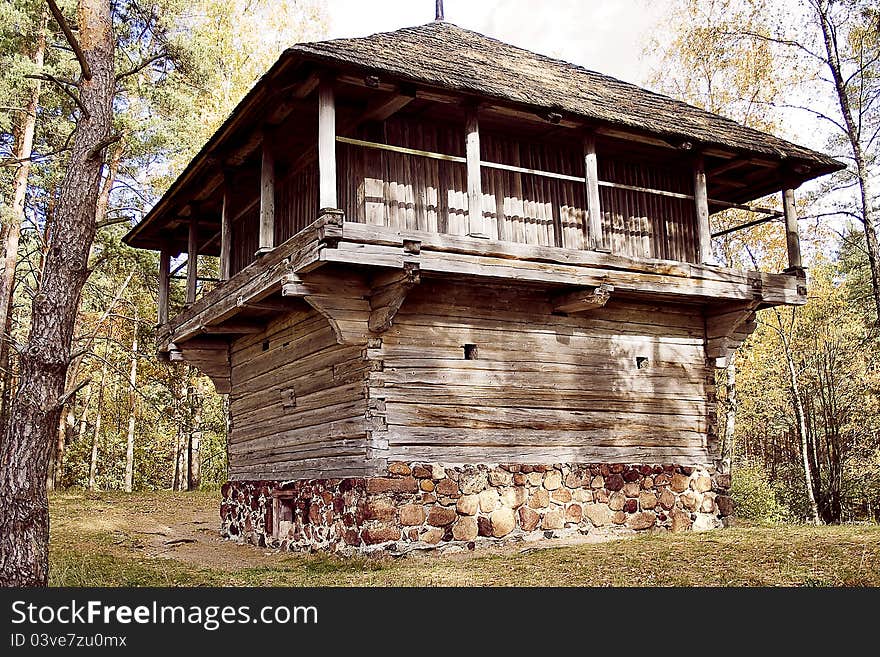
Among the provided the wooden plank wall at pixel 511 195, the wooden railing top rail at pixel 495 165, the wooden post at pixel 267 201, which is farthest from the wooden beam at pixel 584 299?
the wooden post at pixel 267 201

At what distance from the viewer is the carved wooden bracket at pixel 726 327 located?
14.2m

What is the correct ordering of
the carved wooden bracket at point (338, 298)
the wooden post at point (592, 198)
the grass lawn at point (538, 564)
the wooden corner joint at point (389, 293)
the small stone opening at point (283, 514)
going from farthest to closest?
the small stone opening at point (283, 514) → the wooden post at point (592, 198) → the carved wooden bracket at point (338, 298) → the wooden corner joint at point (389, 293) → the grass lawn at point (538, 564)

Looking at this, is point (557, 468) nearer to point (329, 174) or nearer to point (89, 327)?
point (329, 174)

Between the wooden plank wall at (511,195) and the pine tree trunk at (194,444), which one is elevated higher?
the wooden plank wall at (511,195)

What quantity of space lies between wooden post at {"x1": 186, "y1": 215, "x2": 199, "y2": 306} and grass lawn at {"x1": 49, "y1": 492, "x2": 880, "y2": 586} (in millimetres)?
4702

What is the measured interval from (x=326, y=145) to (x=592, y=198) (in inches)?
164

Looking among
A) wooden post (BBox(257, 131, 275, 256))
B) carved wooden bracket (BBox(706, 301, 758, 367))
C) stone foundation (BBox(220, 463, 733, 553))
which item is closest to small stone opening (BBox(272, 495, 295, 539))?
stone foundation (BBox(220, 463, 733, 553))

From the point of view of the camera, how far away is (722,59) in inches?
893

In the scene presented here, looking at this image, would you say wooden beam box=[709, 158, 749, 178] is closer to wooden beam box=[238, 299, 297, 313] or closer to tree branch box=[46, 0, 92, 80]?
wooden beam box=[238, 299, 297, 313]

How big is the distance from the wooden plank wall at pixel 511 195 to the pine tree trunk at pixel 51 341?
3426mm

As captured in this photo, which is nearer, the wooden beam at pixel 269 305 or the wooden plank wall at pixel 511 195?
the wooden plank wall at pixel 511 195

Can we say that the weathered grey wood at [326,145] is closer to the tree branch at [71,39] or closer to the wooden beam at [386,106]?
the wooden beam at [386,106]

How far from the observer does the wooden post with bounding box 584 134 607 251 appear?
12.5 m

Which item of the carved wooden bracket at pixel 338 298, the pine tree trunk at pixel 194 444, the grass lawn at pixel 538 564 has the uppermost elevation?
the carved wooden bracket at pixel 338 298
